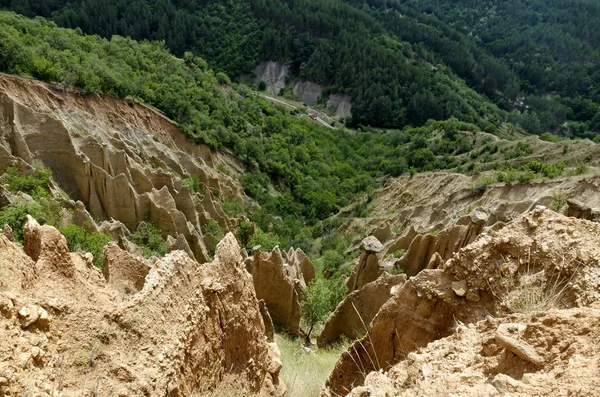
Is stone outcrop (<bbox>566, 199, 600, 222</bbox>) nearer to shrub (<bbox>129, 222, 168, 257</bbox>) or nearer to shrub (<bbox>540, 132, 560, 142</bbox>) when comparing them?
shrub (<bbox>129, 222, 168, 257</bbox>)

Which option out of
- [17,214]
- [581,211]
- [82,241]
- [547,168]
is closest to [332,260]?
[581,211]

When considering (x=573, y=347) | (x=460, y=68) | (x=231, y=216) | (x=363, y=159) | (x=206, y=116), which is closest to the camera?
(x=573, y=347)

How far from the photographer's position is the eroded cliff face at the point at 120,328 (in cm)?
611

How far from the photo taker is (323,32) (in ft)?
373

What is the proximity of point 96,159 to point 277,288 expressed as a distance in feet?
58.6

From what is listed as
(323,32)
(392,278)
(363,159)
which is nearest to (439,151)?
(363,159)

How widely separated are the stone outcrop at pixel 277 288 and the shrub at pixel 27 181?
44.1ft

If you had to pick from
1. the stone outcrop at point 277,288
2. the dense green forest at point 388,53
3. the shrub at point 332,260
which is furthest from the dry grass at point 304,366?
the dense green forest at point 388,53

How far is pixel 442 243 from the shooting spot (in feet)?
82.8

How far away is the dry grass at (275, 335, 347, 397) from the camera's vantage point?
12.7 meters

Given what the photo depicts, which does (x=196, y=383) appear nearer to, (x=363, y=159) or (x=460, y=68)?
(x=363, y=159)

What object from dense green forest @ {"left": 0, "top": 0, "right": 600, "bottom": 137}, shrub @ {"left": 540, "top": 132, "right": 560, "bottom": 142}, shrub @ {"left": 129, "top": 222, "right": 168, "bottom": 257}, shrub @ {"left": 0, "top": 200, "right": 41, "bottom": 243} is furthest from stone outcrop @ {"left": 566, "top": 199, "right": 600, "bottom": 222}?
dense green forest @ {"left": 0, "top": 0, "right": 600, "bottom": 137}

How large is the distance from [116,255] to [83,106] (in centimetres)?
2592

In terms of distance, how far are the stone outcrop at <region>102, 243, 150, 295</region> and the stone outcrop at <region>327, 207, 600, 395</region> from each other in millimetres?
6855
